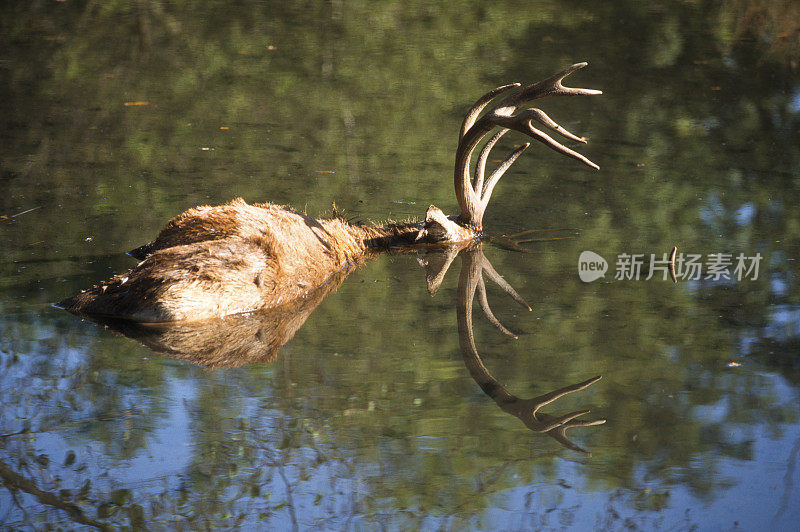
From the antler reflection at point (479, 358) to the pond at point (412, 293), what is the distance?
0.11ft

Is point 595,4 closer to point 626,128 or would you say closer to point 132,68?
point 626,128

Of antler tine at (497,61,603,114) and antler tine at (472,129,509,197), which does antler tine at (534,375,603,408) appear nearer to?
antler tine at (497,61,603,114)

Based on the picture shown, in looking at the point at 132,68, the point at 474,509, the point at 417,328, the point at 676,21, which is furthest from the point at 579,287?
A: the point at 676,21

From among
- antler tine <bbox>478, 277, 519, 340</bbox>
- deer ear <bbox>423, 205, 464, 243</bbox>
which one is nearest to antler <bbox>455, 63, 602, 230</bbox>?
deer ear <bbox>423, 205, 464, 243</bbox>

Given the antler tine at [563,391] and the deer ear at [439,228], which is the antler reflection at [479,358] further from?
the deer ear at [439,228]

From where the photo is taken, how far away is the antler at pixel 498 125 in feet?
24.5

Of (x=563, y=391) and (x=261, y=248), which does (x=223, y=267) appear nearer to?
(x=261, y=248)

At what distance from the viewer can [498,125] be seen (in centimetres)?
844

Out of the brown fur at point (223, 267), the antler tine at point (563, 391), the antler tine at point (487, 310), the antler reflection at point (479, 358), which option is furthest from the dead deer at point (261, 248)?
the antler tine at point (563, 391)

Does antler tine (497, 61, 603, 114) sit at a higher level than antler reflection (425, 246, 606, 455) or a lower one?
higher

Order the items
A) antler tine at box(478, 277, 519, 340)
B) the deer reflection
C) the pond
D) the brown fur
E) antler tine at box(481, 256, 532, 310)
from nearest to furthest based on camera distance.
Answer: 1. the pond
2. the deer reflection
3. the brown fur
4. antler tine at box(478, 277, 519, 340)
5. antler tine at box(481, 256, 532, 310)

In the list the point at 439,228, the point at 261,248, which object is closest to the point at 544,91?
the point at 439,228

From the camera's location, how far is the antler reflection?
573 cm

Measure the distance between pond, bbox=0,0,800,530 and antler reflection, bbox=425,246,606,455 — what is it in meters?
0.03
